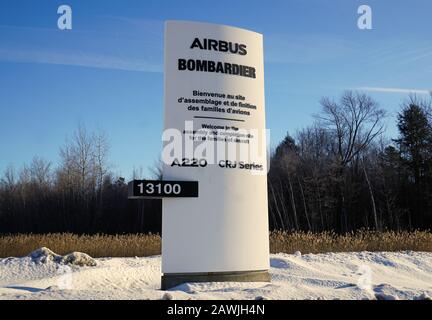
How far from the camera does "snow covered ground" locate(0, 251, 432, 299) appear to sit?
7195mm

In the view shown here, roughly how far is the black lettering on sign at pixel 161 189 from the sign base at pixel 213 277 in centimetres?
143

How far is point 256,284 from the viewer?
870cm

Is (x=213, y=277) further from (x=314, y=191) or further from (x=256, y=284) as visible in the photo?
(x=314, y=191)

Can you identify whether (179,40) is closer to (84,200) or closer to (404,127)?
(404,127)

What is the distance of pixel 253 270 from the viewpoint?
Result: 30.3ft

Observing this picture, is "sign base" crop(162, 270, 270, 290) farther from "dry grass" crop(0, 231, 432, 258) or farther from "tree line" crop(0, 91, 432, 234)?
"tree line" crop(0, 91, 432, 234)

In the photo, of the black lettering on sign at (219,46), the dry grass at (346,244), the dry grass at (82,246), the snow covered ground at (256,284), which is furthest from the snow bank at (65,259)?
the black lettering on sign at (219,46)

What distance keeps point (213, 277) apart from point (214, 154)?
2.27 metres

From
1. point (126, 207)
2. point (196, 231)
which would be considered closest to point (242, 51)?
point (196, 231)

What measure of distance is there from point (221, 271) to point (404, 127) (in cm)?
3780

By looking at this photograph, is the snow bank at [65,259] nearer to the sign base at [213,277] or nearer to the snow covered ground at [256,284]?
the snow covered ground at [256,284]

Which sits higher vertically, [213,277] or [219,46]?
[219,46]

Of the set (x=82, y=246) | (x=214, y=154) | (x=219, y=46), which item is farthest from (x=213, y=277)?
(x=82, y=246)

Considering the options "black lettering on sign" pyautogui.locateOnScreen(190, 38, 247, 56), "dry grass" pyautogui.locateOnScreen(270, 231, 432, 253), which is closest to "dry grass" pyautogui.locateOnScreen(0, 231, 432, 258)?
"dry grass" pyautogui.locateOnScreen(270, 231, 432, 253)
